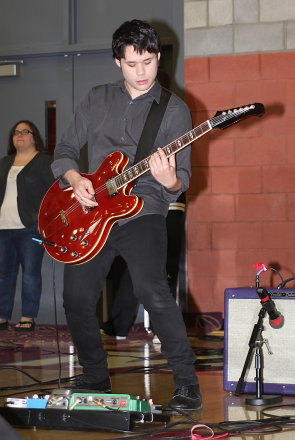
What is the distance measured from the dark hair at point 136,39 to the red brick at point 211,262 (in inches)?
116

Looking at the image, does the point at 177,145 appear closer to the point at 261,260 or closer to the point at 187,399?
the point at 187,399

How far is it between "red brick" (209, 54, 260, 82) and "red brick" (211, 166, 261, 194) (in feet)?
2.56

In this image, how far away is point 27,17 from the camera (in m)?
5.64

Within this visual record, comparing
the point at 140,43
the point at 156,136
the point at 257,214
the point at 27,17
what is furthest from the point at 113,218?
the point at 27,17

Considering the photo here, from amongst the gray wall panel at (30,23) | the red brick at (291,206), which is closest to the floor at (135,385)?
the red brick at (291,206)

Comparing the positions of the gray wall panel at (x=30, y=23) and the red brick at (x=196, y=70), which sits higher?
the gray wall panel at (x=30, y=23)

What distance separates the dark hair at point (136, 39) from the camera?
224cm

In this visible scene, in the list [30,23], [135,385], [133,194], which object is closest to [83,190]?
[133,194]

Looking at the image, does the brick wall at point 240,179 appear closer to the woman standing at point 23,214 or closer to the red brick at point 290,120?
the red brick at point 290,120

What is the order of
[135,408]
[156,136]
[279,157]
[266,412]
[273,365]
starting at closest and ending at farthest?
[135,408], [266,412], [156,136], [273,365], [279,157]

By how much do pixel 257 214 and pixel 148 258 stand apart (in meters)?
2.89

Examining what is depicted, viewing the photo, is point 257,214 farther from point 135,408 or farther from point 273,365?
point 135,408

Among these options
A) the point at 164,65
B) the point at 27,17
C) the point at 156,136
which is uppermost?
the point at 27,17

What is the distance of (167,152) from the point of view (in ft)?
7.32
